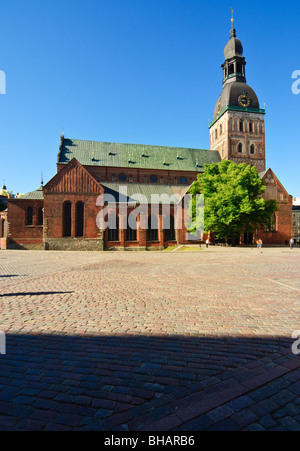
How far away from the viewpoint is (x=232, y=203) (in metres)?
30.2

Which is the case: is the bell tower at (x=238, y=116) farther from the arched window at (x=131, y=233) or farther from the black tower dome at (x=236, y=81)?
the arched window at (x=131, y=233)

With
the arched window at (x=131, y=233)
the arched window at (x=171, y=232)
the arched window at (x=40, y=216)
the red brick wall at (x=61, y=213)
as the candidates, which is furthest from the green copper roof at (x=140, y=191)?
the arched window at (x=40, y=216)

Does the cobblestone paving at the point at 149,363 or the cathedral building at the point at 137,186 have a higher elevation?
the cathedral building at the point at 137,186

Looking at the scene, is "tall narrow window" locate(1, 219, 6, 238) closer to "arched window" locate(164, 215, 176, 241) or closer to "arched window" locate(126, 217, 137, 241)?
"arched window" locate(126, 217, 137, 241)

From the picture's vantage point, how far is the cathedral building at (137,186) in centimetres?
3272

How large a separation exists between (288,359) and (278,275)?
8.68 meters

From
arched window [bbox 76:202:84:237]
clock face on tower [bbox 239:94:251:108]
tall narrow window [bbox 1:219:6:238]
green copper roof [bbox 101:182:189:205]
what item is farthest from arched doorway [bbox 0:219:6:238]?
clock face on tower [bbox 239:94:251:108]

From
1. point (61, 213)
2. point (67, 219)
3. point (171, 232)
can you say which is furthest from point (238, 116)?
point (61, 213)

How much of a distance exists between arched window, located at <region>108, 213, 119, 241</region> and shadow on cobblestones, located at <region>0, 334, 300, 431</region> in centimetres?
2935

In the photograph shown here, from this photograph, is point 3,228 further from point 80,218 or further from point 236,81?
point 236,81

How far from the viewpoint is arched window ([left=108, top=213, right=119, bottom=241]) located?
1328 inches

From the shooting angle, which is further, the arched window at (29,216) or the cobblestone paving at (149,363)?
the arched window at (29,216)

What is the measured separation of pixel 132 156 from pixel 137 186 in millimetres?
6870

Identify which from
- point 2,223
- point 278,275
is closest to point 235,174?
point 278,275
